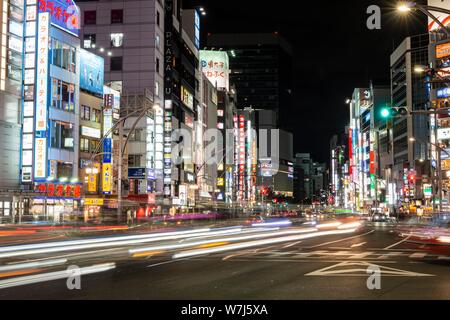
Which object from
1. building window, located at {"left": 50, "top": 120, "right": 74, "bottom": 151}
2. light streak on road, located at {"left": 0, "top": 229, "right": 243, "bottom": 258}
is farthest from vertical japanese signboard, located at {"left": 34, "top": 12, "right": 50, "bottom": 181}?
light streak on road, located at {"left": 0, "top": 229, "right": 243, "bottom": 258}

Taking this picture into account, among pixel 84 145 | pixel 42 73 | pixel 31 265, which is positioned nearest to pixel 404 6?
pixel 31 265

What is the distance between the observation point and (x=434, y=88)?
95.6m

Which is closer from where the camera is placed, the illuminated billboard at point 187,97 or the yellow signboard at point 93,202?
the yellow signboard at point 93,202

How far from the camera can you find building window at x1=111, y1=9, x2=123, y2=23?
81.7 metres

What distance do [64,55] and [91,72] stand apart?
643 cm

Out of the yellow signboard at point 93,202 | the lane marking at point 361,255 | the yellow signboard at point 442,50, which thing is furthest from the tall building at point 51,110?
the yellow signboard at point 442,50

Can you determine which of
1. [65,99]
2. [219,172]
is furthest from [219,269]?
[219,172]

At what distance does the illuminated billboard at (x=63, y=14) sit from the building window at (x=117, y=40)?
22.1 meters

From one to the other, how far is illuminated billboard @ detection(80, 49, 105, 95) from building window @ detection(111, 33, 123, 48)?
1677 centimetres

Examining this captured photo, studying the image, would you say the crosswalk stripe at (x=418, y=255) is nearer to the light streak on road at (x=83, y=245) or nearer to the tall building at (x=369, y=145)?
the light streak on road at (x=83, y=245)

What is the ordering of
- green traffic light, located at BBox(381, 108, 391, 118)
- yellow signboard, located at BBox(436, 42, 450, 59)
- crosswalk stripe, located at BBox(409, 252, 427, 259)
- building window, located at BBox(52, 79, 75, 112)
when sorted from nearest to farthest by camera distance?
crosswalk stripe, located at BBox(409, 252, 427, 259) → green traffic light, located at BBox(381, 108, 391, 118) → building window, located at BBox(52, 79, 75, 112) → yellow signboard, located at BBox(436, 42, 450, 59)

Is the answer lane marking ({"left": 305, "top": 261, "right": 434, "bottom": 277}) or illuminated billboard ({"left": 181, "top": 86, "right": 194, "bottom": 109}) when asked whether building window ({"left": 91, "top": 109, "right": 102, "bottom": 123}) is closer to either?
illuminated billboard ({"left": 181, "top": 86, "right": 194, "bottom": 109})

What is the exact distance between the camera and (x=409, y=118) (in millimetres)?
133250

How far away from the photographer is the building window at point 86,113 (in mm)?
61062
